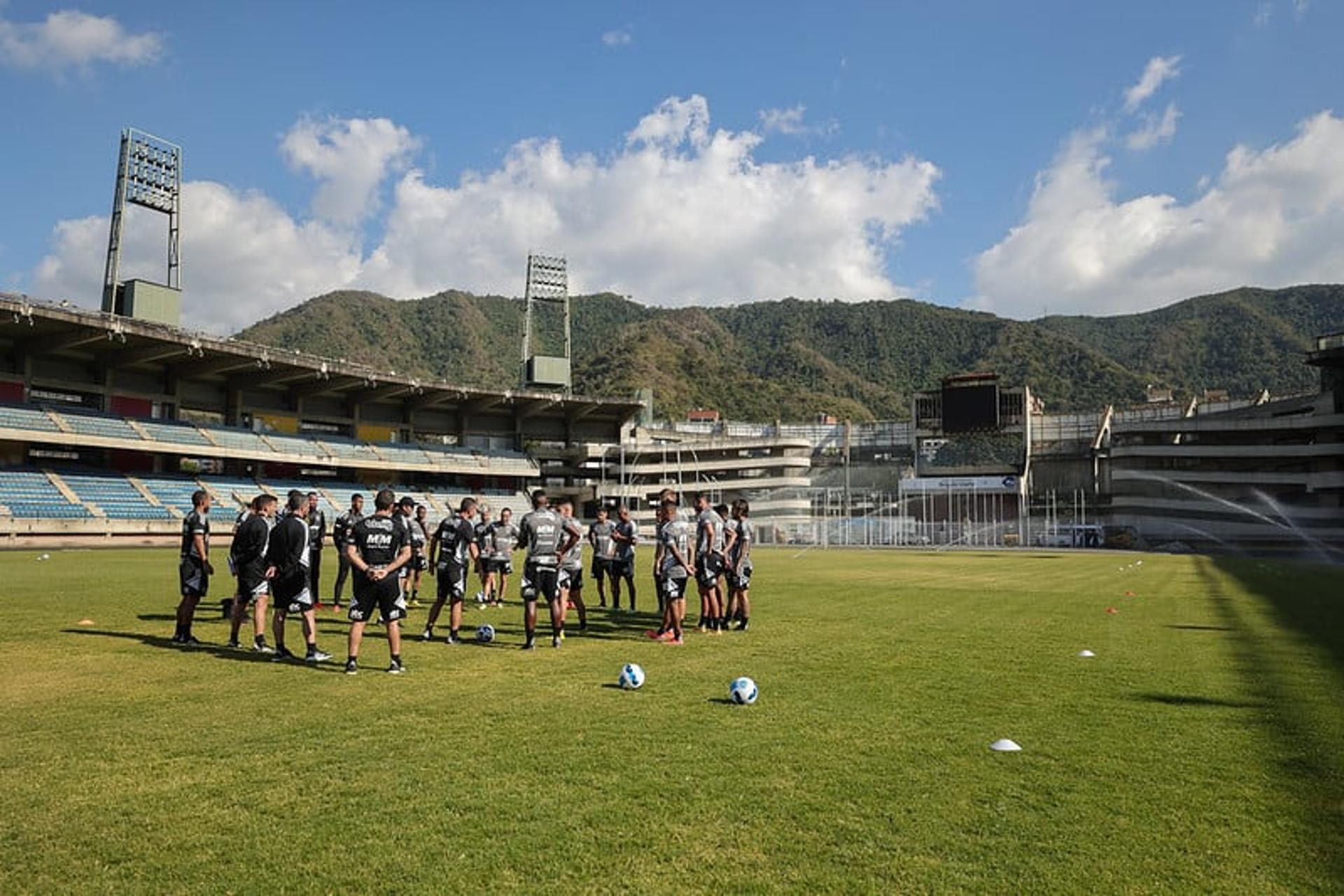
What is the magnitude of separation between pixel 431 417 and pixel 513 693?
69.1 metres

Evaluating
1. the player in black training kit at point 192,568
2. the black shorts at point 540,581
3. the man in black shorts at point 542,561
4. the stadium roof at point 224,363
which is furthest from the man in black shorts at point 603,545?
the stadium roof at point 224,363

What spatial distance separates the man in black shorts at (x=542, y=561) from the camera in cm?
1201

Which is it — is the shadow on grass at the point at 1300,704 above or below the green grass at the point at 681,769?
above

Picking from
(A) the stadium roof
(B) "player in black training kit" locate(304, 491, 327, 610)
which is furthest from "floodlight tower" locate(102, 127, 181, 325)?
(B) "player in black training kit" locate(304, 491, 327, 610)

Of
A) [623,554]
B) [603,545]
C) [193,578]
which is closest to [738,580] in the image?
[623,554]

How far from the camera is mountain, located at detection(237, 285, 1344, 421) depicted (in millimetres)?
126812

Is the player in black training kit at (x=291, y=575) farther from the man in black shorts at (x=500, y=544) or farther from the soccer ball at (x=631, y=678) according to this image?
the man in black shorts at (x=500, y=544)

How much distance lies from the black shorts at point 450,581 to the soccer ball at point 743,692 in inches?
219

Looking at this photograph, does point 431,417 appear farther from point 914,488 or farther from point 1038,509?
point 1038,509

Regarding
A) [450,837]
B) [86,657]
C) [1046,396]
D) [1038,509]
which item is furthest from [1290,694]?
[1046,396]

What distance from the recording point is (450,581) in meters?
12.8

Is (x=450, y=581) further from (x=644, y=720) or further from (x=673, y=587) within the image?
(x=644, y=720)

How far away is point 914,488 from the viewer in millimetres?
82500

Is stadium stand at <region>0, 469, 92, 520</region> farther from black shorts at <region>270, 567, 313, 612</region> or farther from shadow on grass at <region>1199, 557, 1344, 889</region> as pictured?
shadow on grass at <region>1199, 557, 1344, 889</region>
